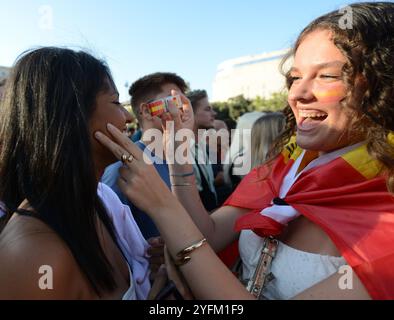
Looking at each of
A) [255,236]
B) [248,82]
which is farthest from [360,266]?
[248,82]

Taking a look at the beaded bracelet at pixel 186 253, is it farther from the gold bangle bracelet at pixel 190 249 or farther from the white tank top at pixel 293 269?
the white tank top at pixel 293 269

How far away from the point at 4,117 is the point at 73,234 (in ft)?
1.58

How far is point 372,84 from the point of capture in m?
1.37

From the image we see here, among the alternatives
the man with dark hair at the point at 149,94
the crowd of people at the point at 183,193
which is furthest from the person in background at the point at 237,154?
the crowd of people at the point at 183,193

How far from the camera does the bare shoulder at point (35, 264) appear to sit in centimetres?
105

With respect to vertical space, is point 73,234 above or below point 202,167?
above

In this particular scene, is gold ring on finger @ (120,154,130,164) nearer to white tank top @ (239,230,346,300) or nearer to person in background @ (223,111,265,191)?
white tank top @ (239,230,346,300)

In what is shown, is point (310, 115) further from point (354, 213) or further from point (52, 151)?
point (52, 151)

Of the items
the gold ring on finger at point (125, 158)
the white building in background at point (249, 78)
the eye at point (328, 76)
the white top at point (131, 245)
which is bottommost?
the white building in background at point (249, 78)

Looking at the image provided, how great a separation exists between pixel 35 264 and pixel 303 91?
1.09 m

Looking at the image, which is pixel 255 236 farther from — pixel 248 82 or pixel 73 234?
pixel 248 82

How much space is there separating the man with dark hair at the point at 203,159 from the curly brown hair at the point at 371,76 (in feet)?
7.56

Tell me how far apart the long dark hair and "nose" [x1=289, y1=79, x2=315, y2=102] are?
783mm

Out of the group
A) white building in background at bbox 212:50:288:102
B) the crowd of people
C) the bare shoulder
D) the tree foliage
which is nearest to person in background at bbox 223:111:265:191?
the crowd of people
